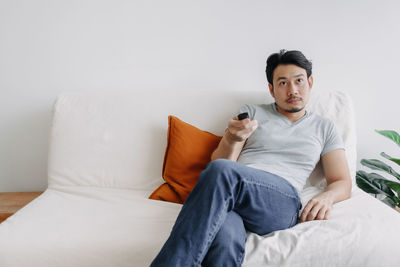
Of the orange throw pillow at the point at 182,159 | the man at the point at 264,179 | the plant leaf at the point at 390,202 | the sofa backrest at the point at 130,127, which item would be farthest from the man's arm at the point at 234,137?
the plant leaf at the point at 390,202

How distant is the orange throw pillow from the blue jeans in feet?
1.45

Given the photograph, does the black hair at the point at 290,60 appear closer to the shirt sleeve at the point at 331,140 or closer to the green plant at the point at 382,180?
the shirt sleeve at the point at 331,140

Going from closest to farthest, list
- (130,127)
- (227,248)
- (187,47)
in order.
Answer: (227,248) → (130,127) → (187,47)

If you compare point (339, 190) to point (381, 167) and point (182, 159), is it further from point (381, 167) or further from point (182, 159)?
point (182, 159)

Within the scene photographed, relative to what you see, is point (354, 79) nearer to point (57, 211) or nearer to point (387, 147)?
point (387, 147)

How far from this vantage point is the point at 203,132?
4.92ft

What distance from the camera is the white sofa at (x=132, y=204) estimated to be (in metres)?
0.96

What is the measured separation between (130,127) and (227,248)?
912 millimetres

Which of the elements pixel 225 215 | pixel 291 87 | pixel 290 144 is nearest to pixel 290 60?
pixel 291 87

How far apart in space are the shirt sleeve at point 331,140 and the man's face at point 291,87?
0.55 ft

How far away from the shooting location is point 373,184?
1.63 m

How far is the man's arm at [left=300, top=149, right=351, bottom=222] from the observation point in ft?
3.65

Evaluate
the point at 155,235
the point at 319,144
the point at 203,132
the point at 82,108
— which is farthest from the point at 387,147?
the point at 82,108

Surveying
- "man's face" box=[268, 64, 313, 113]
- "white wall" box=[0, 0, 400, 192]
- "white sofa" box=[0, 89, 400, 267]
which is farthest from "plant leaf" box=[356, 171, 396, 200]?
"man's face" box=[268, 64, 313, 113]
